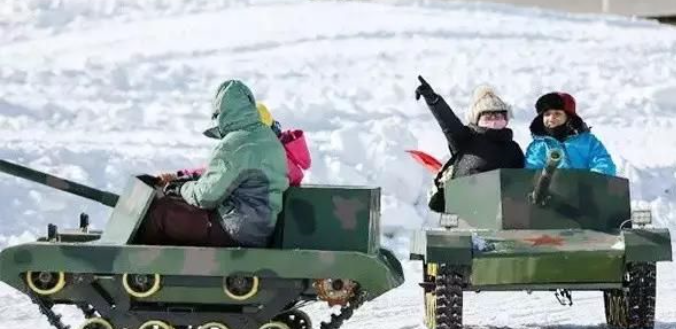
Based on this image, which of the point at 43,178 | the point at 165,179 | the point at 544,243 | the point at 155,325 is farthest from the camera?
the point at 544,243

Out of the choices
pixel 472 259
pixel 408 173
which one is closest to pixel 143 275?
pixel 472 259

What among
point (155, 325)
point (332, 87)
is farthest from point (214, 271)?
point (332, 87)

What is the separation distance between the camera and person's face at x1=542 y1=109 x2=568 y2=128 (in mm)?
10820

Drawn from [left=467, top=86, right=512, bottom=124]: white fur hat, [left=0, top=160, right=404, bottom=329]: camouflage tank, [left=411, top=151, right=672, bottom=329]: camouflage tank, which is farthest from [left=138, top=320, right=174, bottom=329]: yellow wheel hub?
[left=467, top=86, right=512, bottom=124]: white fur hat

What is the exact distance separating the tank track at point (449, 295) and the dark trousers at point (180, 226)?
177 cm

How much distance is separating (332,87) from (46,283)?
44.4 feet

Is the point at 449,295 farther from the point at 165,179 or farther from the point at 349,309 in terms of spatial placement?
the point at 165,179

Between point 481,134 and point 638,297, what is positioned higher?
point 481,134

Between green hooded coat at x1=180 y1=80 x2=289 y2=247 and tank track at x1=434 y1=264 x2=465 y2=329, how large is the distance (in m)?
1.65

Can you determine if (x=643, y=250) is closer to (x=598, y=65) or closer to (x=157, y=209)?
(x=157, y=209)

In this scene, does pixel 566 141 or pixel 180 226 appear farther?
pixel 566 141

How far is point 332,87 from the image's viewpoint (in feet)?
70.3

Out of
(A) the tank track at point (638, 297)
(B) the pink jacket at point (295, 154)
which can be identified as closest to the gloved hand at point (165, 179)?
(B) the pink jacket at point (295, 154)

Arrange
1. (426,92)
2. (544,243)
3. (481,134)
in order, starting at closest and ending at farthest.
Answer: (544,243), (426,92), (481,134)
